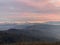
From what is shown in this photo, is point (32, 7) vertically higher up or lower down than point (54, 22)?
higher up

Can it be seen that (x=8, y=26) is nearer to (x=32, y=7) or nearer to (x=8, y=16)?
(x=8, y=16)

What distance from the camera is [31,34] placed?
2760 millimetres

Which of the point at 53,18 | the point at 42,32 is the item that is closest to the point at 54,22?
the point at 53,18

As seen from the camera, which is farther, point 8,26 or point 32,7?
point 32,7

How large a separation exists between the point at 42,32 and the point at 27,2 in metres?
0.57

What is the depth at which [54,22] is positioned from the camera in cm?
283

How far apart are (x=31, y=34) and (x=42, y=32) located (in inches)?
7.3

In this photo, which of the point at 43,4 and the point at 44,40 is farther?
the point at 43,4

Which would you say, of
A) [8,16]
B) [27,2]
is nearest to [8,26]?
[8,16]

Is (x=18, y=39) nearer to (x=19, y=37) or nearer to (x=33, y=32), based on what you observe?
(x=19, y=37)

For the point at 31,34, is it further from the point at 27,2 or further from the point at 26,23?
the point at 27,2

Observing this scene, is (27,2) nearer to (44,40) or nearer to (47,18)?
(47,18)

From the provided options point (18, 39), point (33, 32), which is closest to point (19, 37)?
point (18, 39)

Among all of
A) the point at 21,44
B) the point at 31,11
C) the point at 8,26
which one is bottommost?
the point at 21,44
